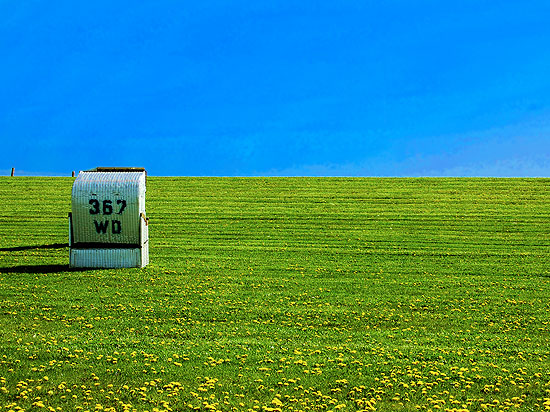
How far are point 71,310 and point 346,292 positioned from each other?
1026cm

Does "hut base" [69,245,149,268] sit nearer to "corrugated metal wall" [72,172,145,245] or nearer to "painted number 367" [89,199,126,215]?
"corrugated metal wall" [72,172,145,245]

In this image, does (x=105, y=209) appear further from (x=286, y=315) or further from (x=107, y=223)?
(x=286, y=315)

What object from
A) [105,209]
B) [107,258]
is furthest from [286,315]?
[105,209]

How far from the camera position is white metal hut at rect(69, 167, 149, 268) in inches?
989

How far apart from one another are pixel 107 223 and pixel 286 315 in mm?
11504

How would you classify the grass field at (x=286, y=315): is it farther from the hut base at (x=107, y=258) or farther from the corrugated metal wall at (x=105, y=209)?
the corrugated metal wall at (x=105, y=209)

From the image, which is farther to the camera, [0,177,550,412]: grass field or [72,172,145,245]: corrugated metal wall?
[72,172,145,245]: corrugated metal wall

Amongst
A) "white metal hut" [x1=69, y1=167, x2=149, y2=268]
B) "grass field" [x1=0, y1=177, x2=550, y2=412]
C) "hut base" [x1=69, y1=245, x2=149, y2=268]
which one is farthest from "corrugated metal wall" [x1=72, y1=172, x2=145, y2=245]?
"grass field" [x1=0, y1=177, x2=550, y2=412]

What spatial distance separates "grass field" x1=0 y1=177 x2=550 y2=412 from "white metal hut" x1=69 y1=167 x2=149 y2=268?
52.5 inches

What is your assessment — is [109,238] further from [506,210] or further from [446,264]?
[506,210]

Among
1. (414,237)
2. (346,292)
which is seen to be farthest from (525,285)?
(414,237)

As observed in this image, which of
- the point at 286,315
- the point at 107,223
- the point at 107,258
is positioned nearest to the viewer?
the point at 286,315

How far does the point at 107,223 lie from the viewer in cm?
2519

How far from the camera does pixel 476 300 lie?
20.6 meters
